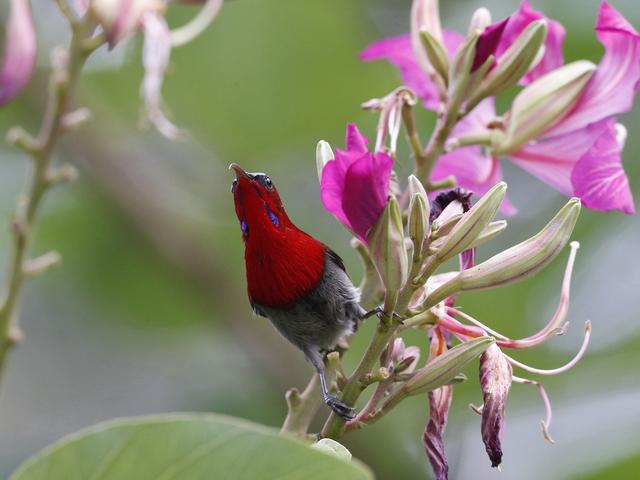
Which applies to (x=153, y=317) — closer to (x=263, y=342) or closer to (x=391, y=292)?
(x=263, y=342)

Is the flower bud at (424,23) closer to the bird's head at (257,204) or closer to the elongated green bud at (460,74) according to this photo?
the elongated green bud at (460,74)

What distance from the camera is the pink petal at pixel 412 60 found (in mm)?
1336

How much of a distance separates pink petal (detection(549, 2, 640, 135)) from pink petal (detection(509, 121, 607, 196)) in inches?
0.4

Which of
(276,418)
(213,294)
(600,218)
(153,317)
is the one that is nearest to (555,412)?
(600,218)

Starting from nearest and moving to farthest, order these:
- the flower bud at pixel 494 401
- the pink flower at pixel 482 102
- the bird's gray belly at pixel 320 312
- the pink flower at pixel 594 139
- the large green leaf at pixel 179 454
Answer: the large green leaf at pixel 179 454 < the flower bud at pixel 494 401 < the bird's gray belly at pixel 320 312 < the pink flower at pixel 594 139 < the pink flower at pixel 482 102

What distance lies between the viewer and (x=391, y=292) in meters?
0.96

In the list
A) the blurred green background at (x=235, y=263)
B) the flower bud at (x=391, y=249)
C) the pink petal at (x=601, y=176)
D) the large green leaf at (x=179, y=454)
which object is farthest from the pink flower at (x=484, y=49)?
the blurred green background at (x=235, y=263)

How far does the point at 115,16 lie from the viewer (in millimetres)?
1203

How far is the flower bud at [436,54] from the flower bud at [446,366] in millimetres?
373

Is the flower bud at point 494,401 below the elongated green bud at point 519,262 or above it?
below

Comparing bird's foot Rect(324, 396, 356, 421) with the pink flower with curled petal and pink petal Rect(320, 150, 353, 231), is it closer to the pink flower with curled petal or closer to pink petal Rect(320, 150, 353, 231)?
pink petal Rect(320, 150, 353, 231)

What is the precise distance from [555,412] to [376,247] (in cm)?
146

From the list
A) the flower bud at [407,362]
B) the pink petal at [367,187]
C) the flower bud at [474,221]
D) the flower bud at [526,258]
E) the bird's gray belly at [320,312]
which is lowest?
the flower bud at [407,362]

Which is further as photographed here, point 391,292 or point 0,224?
point 0,224
